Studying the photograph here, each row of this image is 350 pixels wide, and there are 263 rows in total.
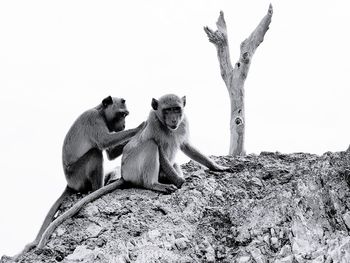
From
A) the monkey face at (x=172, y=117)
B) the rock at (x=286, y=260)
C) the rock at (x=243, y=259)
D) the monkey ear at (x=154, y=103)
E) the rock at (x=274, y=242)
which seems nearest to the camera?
the rock at (x=286, y=260)

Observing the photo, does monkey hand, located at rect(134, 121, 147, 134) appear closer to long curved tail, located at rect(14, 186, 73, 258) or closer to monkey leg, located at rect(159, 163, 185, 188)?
monkey leg, located at rect(159, 163, 185, 188)

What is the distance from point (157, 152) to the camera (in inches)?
511

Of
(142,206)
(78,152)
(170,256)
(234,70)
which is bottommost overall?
(170,256)

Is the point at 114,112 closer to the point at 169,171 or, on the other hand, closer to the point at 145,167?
the point at 145,167

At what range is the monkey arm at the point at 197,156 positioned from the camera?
13.7 m

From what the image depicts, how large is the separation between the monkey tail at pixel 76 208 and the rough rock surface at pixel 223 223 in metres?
0.10

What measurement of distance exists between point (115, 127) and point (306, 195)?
4554 millimetres

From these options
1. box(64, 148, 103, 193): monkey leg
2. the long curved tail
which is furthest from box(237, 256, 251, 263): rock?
box(64, 148, 103, 193): monkey leg

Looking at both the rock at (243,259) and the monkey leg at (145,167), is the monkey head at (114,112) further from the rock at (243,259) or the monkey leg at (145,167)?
the rock at (243,259)

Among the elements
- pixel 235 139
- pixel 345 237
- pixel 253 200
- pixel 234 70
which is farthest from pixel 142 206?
pixel 234 70

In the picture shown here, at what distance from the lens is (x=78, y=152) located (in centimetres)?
1413

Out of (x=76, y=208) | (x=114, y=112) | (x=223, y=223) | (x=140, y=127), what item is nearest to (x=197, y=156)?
(x=140, y=127)

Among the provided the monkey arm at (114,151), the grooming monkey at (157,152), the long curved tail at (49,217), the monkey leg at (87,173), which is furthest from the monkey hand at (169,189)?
the long curved tail at (49,217)

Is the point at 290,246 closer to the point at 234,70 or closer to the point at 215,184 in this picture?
the point at 215,184
